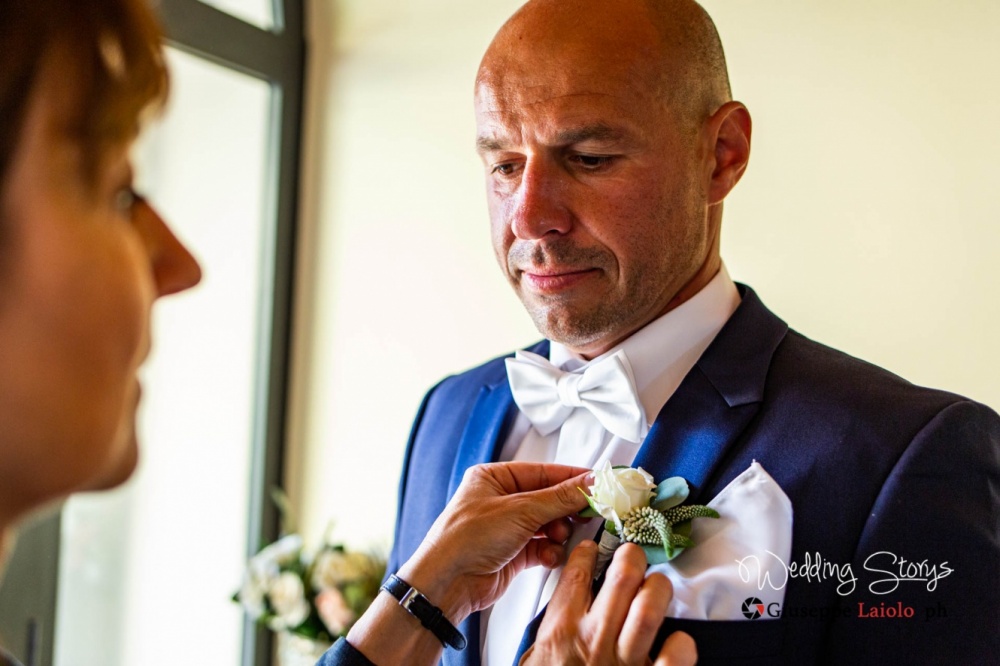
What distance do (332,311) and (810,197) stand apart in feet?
5.81

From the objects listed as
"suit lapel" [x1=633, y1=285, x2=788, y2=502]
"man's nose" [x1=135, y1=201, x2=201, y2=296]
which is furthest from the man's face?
"man's nose" [x1=135, y1=201, x2=201, y2=296]

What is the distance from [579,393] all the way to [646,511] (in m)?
0.32

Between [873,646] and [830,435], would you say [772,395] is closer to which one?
[830,435]

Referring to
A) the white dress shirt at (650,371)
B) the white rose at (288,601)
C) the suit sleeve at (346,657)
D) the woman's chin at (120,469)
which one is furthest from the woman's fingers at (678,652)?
the white rose at (288,601)

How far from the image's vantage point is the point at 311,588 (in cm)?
286

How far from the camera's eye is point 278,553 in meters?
2.94

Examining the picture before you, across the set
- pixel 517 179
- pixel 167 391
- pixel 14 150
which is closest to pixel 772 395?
pixel 517 179

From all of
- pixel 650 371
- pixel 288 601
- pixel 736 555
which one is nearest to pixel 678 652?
pixel 736 555

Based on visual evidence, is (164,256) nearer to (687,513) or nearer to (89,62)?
(89,62)

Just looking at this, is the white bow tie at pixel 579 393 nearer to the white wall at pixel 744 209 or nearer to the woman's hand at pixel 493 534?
the woman's hand at pixel 493 534

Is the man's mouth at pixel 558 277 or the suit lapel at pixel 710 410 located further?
the man's mouth at pixel 558 277

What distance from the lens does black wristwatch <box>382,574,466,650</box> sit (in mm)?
1437

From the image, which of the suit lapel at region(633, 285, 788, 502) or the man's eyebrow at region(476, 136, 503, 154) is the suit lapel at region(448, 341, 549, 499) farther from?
the man's eyebrow at region(476, 136, 503, 154)

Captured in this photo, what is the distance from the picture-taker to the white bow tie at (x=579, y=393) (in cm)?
152
